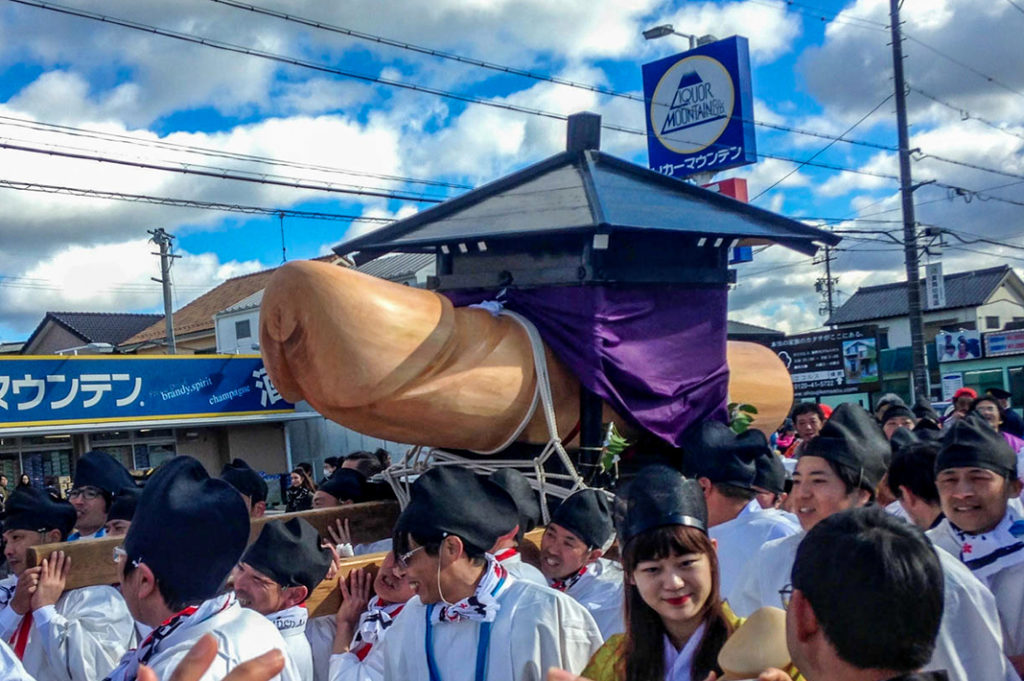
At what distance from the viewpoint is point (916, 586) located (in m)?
1.84

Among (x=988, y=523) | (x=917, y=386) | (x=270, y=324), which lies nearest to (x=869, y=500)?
(x=988, y=523)

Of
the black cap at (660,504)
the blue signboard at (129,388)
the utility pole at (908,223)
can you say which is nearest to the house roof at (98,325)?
the blue signboard at (129,388)

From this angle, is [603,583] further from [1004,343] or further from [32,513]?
[1004,343]

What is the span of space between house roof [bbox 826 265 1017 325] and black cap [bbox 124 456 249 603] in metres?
41.3

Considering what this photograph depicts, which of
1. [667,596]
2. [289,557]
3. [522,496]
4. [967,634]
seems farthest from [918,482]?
[289,557]

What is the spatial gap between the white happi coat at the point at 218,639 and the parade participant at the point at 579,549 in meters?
1.63

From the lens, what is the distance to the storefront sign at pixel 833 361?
73.0 feet

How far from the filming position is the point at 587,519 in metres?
4.16

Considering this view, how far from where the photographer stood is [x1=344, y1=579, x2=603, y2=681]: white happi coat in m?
3.03

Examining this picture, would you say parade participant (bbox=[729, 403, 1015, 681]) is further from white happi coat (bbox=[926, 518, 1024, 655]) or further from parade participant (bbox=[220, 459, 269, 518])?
parade participant (bbox=[220, 459, 269, 518])

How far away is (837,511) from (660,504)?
0.76 meters

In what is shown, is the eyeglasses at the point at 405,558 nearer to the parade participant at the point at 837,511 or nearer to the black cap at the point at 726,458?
the parade participant at the point at 837,511

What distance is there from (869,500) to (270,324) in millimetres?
2424

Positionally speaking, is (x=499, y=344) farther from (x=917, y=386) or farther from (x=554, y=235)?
(x=917, y=386)
